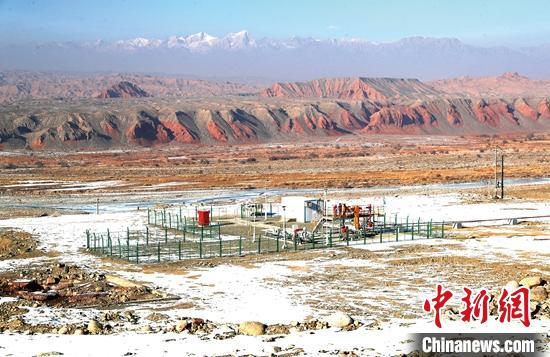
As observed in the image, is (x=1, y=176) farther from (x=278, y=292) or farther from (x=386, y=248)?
(x=278, y=292)

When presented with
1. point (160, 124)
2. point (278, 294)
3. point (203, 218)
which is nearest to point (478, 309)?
point (278, 294)

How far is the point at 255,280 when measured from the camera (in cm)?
2716

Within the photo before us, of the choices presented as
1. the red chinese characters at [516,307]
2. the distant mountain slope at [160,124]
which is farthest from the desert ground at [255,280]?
the distant mountain slope at [160,124]

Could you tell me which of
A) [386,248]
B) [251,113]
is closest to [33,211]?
[386,248]

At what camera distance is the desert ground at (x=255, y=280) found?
18688 millimetres

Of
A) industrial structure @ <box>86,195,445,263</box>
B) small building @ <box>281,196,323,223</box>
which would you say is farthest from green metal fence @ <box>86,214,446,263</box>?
small building @ <box>281,196,323,223</box>

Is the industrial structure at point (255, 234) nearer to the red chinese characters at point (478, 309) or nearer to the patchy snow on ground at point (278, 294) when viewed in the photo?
the patchy snow on ground at point (278, 294)

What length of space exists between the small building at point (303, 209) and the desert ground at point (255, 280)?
432 cm

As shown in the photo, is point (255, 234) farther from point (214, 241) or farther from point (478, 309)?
point (478, 309)

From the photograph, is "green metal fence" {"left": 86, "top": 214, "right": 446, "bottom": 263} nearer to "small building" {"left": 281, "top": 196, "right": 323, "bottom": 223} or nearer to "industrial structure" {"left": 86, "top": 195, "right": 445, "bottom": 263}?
"industrial structure" {"left": 86, "top": 195, "right": 445, "bottom": 263}

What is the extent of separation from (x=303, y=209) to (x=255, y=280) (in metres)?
17.0

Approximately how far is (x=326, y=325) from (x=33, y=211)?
38.8 meters

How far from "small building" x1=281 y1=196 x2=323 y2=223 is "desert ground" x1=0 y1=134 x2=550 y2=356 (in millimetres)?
4316

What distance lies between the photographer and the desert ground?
61.3 feet
